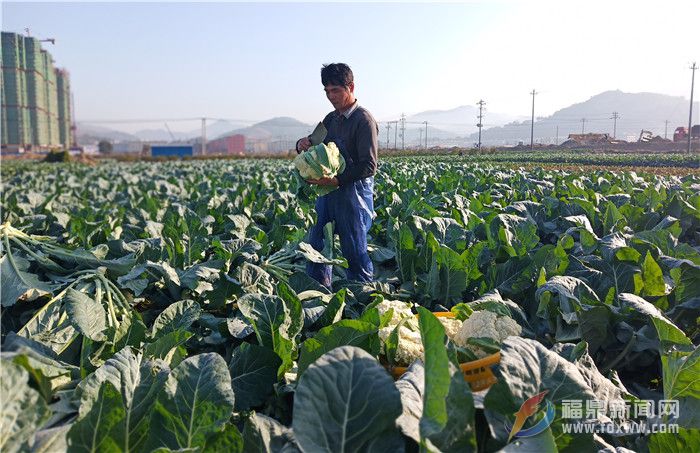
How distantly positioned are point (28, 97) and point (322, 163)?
81423 millimetres

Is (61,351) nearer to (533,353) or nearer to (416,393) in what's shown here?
(416,393)

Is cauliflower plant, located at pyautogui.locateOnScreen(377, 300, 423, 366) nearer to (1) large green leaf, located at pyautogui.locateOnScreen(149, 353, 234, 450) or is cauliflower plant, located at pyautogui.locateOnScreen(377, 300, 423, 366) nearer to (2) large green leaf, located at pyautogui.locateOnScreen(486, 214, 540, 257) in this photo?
(1) large green leaf, located at pyautogui.locateOnScreen(149, 353, 234, 450)

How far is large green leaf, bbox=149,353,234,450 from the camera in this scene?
1505 mm

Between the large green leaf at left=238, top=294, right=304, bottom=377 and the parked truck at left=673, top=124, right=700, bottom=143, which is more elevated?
the parked truck at left=673, top=124, right=700, bottom=143

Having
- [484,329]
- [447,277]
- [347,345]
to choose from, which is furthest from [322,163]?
[347,345]

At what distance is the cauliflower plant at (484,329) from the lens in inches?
89.0

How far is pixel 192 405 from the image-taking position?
1.55 metres

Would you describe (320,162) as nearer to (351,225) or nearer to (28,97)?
(351,225)

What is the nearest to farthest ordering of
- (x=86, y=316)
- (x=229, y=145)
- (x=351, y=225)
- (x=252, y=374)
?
(x=252, y=374) < (x=86, y=316) < (x=351, y=225) < (x=229, y=145)

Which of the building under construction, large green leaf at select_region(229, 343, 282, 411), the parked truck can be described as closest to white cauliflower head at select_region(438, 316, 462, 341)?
large green leaf at select_region(229, 343, 282, 411)

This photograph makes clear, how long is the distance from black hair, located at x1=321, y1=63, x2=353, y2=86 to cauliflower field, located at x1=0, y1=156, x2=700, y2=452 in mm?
1313

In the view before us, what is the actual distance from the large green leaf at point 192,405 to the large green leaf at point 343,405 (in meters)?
0.35

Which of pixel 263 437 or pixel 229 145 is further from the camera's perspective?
pixel 229 145

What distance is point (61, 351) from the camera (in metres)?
2.40
